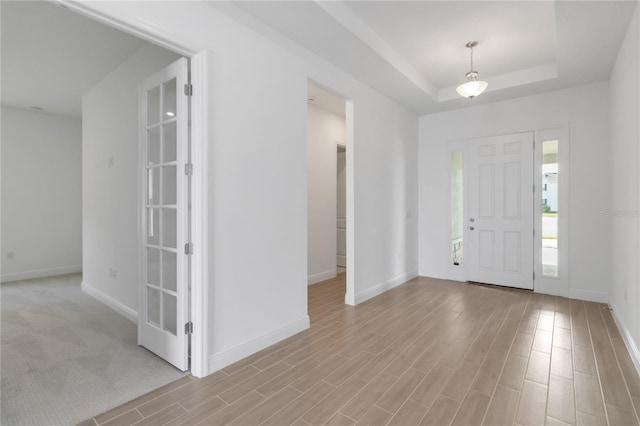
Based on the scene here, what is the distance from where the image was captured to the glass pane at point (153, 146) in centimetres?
268

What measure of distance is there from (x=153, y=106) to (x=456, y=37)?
319 centimetres

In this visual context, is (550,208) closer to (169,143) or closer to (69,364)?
(169,143)

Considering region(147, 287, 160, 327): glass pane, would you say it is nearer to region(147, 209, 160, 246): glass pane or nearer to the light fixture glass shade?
region(147, 209, 160, 246): glass pane

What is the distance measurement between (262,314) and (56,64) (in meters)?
4.09

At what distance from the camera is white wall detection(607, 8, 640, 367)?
2.57 metres

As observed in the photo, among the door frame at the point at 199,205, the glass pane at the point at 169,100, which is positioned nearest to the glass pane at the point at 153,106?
the glass pane at the point at 169,100

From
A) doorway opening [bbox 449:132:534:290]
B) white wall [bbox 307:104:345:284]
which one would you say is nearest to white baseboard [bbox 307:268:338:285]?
white wall [bbox 307:104:345:284]

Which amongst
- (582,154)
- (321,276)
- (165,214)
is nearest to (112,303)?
(165,214)

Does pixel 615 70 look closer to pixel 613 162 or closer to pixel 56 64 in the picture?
pixel 613 162

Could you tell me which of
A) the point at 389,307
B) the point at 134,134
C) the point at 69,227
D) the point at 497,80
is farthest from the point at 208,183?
the point at 69,227

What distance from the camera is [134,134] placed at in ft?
11.6

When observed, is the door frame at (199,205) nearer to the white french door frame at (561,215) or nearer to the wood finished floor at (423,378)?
the wood finished floor at (423,378)

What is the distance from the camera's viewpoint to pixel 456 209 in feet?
17.7

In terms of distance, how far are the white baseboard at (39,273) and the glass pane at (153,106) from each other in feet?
16.9
